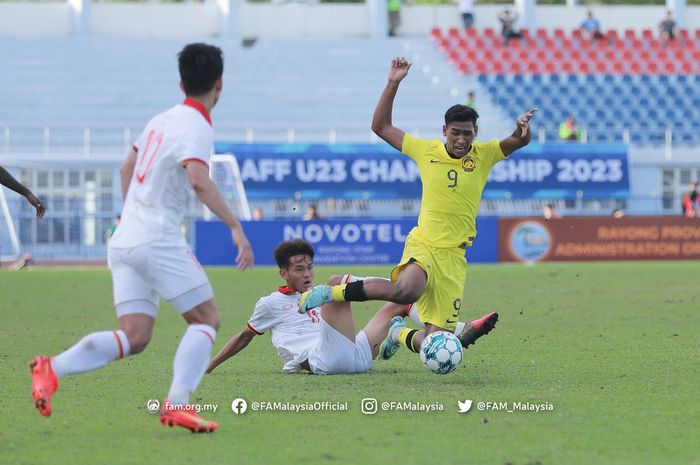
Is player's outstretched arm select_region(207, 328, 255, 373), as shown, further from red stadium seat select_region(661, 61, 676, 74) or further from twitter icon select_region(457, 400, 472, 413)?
red stadium seat select_region(661, 61, 676, 74)

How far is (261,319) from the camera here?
350 inches

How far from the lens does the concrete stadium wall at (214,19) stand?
133 feet

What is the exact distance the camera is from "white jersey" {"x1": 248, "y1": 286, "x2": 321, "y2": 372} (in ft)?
29.2

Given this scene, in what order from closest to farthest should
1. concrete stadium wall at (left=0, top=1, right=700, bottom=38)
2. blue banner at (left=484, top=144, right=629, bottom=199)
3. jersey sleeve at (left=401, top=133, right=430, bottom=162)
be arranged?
jersey sleeve at (left=401, top=133, right=430, bottom=162) → blue banner at (left=484, top=144, right=629, bottom=199) → concrete stadium wall at (left=0, top=1, right=700, bottom=38)

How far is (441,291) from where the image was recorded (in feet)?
29.3

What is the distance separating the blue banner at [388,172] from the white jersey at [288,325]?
23.4 metres

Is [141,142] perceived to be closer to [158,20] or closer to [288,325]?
[288,325]

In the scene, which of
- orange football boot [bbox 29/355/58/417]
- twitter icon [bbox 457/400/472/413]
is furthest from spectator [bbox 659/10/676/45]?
orange football boot [bbox 29/355/58/417]

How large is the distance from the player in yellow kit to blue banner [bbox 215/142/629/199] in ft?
77.2

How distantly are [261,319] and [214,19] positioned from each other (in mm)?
33795

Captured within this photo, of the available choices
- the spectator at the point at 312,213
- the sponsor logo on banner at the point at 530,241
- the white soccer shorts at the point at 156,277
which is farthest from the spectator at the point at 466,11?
the white soccer shorts at the point at 156,277

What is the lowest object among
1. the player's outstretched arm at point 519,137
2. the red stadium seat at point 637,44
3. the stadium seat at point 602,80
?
the player's outstretched arm at point 519,137

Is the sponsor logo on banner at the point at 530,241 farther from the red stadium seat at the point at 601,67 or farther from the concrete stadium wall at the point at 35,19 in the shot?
the concrete stadium wall at the point at 35,19

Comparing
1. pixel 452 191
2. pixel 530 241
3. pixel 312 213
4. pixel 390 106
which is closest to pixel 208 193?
pixel 390 106
